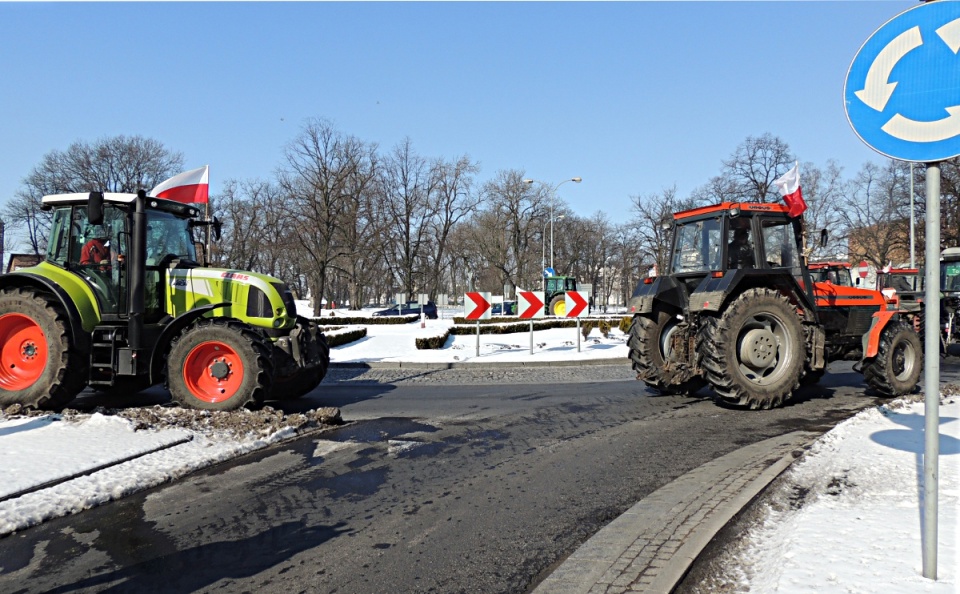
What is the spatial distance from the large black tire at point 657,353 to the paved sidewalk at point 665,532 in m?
4.06

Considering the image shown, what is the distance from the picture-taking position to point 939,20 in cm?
283

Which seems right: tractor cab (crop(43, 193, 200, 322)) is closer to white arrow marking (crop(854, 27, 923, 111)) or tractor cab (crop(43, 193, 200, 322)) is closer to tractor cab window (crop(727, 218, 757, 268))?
tractor cab window (crop(727, 218, 757, 268))

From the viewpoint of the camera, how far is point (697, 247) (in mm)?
10031

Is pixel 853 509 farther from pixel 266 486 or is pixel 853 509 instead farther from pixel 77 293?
pixel 77 293

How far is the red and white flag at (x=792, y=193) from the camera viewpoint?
9.60 meters

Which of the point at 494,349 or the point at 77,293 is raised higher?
the point at 77,293

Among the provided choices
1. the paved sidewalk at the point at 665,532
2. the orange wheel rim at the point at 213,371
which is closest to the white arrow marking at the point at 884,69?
the paved sidewalk at the point at 665,532

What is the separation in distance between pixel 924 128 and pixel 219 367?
745 centimetres

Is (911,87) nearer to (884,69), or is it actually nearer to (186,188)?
(884,69)

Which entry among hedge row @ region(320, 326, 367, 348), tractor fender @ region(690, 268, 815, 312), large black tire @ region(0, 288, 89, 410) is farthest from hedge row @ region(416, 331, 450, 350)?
large black tire @ region(0, 288, 89, 410)

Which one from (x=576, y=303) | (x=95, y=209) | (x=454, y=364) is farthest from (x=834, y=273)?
(x=95, y=209)

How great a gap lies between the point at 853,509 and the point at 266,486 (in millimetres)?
4234

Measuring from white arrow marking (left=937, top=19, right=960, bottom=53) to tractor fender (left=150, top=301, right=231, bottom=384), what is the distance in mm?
7889

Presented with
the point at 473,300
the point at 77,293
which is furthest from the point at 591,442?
the point at 473,300
